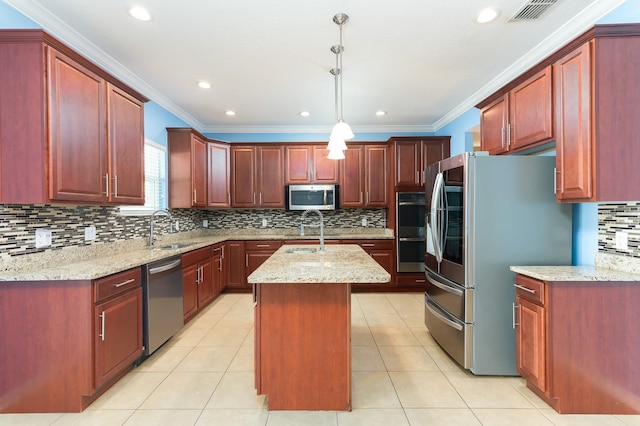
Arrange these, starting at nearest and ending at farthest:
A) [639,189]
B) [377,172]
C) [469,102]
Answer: [639,189] → [469,102] → [377,172]

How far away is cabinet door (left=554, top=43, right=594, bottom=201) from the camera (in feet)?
5.83

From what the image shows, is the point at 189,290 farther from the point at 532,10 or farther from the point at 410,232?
the point at 532,10

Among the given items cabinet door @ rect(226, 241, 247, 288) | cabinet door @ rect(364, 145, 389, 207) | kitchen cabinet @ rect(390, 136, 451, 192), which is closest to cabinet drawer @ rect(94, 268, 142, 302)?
cabinet door @ rect(226, 241, 247, 288)

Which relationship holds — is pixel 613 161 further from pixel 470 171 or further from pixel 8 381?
pixel 8 381

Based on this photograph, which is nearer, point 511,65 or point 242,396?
point 242,396

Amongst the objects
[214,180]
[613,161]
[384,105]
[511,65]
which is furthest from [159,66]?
[613,161]

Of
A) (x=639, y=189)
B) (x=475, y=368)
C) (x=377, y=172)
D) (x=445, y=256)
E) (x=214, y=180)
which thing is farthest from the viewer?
(x=377, y=172)

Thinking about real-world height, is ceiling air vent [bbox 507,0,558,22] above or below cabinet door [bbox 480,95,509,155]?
above

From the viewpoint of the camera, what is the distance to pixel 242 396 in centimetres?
202

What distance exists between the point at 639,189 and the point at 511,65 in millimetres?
1750

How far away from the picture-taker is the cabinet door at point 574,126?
5.83 ft

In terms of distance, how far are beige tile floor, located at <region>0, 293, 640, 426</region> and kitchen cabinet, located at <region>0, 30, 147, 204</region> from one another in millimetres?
1410

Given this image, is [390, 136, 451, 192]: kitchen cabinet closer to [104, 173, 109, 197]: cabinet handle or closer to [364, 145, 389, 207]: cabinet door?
[364, 145, 389, 207]: cabinet door

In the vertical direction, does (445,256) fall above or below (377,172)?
below
